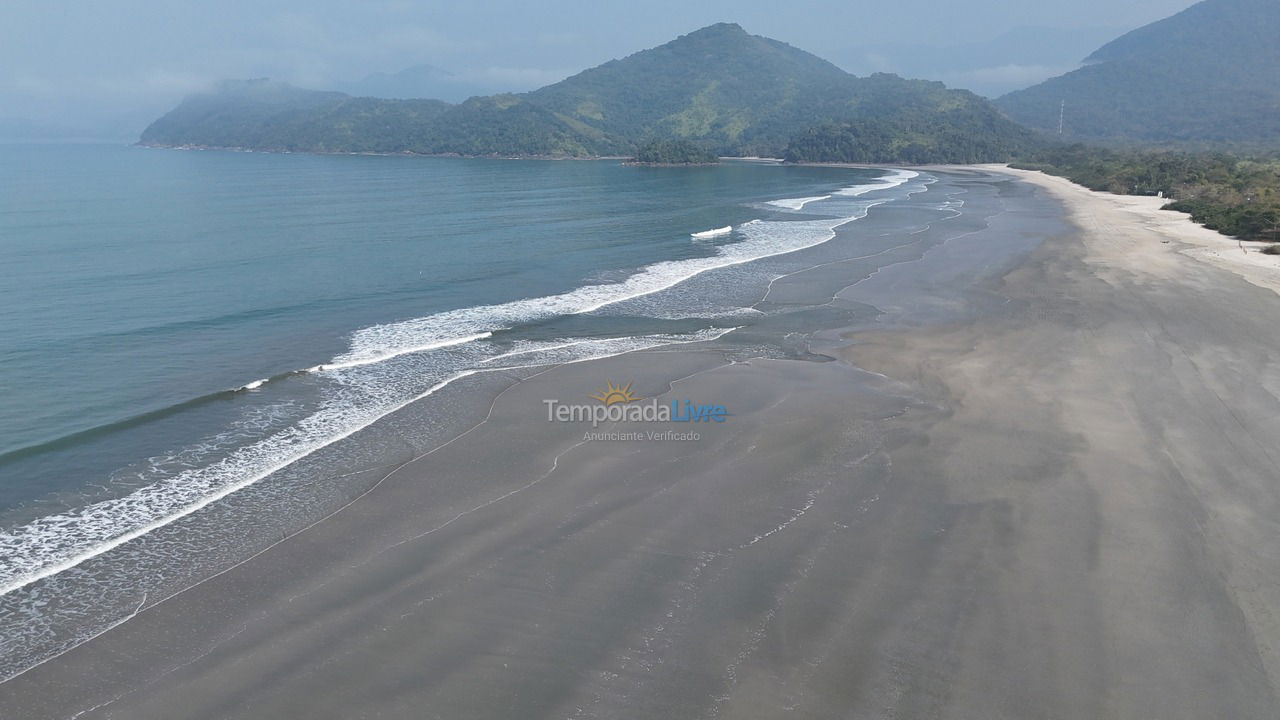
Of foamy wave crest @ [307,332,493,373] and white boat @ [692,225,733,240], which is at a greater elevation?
white boat @ [692,225,733,240]

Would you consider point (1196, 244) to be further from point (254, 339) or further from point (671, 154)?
point (671, 154)

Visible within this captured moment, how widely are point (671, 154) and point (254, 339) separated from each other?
460ft

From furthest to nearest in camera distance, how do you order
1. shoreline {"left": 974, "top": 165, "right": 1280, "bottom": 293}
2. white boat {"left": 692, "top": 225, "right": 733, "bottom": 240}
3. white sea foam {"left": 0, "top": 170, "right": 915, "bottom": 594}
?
white boat {"left": 692, "top": 225, "right": 733, "bottom": 240} < shoreline {"left": 974, "top": 165, "right": 1280, "bottom": 293} < white sea foam {"left": 0, "top": 170, "right": 915, "bottom": 594}

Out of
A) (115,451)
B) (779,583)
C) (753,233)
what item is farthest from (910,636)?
(753,233)

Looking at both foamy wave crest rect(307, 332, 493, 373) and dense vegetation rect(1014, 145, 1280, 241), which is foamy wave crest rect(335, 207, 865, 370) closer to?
foamy wave crest rect(307, 332, 493, 373)

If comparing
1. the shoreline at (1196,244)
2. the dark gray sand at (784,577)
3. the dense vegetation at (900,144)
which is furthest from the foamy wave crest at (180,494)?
the dense vegetation at (900,144)

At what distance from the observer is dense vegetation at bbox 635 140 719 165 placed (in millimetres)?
153875

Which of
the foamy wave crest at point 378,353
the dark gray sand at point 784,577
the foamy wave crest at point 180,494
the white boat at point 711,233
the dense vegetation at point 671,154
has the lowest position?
the dark gray sand at point 784,577

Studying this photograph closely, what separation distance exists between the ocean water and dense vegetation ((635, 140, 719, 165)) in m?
103

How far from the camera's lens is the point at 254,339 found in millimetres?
22094

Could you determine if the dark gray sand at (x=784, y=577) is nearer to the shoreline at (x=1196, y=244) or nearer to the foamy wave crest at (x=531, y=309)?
the foamy wave crest at (x=531, y=309)

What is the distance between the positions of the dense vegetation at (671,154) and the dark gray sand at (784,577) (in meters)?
143

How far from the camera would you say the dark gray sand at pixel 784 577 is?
8195 mm

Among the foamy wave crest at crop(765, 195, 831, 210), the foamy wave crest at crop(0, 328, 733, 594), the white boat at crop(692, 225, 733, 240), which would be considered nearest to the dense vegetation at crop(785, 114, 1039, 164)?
the foamy wave crest at crop(765, 195, 831, 210)
